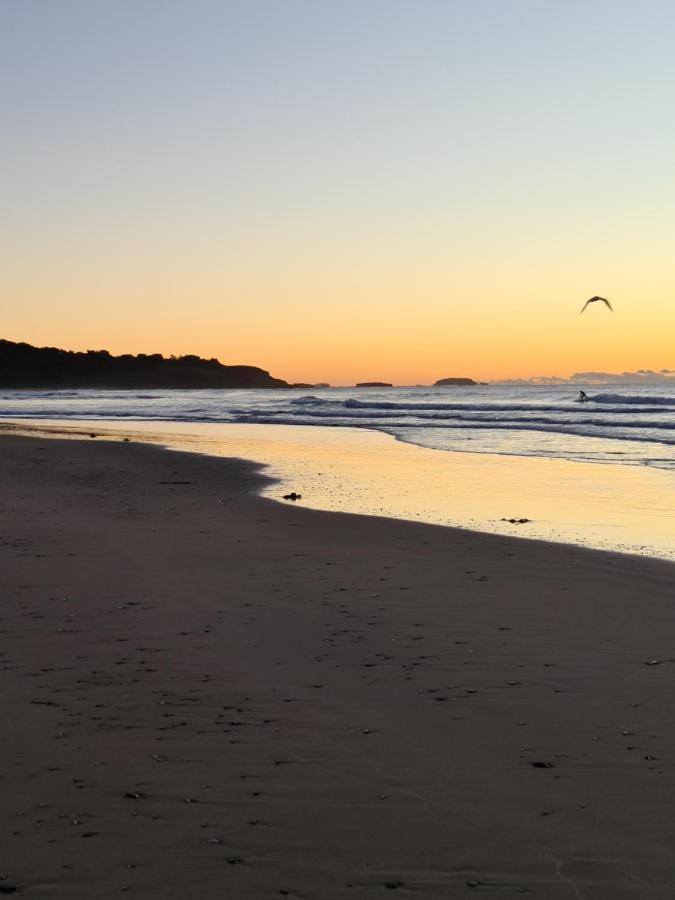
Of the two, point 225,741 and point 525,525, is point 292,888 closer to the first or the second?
point 225,741

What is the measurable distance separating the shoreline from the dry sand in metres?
2.44

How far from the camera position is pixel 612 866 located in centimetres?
373

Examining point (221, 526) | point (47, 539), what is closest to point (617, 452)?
point (221, 526)

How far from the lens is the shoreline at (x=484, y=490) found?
12.6 meters

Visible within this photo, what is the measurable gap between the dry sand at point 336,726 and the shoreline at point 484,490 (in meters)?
2.44

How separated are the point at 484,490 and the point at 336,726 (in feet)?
41.1

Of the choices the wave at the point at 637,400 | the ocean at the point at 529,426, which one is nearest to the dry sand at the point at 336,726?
the ocean at the point at 529,426

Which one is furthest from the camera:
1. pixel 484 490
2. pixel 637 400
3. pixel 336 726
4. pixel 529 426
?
pixel 637 400

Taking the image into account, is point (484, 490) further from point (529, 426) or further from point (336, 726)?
point (529, 426)

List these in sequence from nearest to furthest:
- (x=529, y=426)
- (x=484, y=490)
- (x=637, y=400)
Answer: (x=484, y=490)
(x=529, y=426)
(x=637, y=400)

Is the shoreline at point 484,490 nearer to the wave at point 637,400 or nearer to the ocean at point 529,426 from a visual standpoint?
the ocean at point 529,426

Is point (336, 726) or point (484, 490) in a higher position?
point (484, 490)

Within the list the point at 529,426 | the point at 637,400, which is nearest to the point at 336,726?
the point at 529,426

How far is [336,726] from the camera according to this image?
5176 mm
